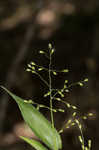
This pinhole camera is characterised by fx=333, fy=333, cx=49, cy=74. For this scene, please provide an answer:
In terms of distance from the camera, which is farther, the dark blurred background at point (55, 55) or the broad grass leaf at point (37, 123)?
the dark blurred background at point (55, 55)

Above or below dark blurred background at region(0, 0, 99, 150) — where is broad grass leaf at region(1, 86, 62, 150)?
above

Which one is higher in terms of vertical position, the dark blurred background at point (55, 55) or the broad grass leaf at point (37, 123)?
the broad grass leaf at point (37, 123)

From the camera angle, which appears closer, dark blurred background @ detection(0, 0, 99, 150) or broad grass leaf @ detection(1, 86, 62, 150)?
broad grass leaf @ detection(1, 86, 62, 150)

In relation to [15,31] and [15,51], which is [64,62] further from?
[15,31]

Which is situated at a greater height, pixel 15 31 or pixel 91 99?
pixel 15 31

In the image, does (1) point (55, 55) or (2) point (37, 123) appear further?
(1) point (55, 55)

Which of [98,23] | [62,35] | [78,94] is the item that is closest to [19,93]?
[78,94]

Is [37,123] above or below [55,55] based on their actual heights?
above

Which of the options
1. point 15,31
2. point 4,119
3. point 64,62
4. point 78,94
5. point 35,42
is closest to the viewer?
point 4,119
